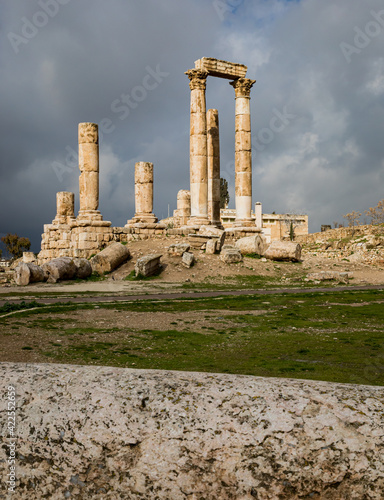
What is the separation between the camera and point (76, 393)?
231 centimetres

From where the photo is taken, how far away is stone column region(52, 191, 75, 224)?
31.8m

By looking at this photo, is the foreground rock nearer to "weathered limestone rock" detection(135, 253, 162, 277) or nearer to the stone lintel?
"weathered limestone rock" detection(135, 253, 162, 277)

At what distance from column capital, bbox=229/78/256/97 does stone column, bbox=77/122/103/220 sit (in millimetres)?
8737

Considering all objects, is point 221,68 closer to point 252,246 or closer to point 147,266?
point 252,246

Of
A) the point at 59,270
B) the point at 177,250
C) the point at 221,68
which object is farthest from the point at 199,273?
the point at 221,68

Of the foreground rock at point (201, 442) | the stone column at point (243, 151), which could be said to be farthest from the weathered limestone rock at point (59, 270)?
the foreground rock at point (201, 442)

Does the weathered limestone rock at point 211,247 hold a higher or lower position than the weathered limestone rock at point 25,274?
higher

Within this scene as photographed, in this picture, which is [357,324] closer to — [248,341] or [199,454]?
[248,341]

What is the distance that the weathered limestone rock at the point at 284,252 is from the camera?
77.3 ft

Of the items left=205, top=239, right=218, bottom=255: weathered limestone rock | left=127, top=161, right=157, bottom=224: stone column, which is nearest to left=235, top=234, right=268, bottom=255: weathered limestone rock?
left=205, top=239, right=218, bottom=255: weathered limestone rock

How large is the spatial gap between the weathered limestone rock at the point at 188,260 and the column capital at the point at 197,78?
11171mm

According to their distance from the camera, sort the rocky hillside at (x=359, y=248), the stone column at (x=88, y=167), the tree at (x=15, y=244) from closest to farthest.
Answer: the rocky hillside at (x=359, y=248)
the stone column at (x=88, y=167)
the tree at (x=15, y=244)

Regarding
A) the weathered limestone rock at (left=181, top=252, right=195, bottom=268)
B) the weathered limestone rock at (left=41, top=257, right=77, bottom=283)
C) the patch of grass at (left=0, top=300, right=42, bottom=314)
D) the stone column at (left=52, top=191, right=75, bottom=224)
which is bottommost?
the patch of grass at (left=0, top=300, right=42, bottom=314)

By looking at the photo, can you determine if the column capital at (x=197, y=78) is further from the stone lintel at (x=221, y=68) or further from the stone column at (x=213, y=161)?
the stone column at (x=213, y=161)
